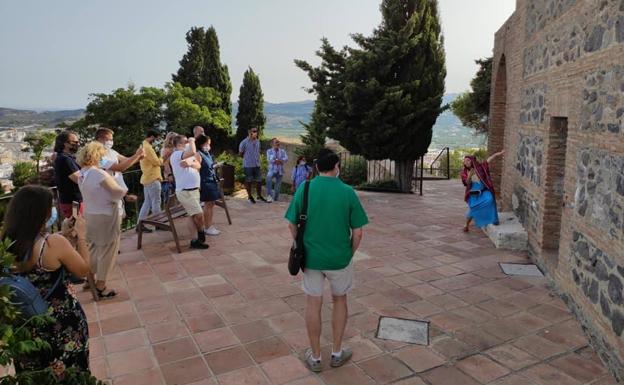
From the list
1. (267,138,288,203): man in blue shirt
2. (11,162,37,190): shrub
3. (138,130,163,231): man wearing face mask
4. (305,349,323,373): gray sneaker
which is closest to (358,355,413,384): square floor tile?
(305,349,323,373): gray sneaker

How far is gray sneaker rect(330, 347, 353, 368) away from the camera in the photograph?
Result: 3.49 m

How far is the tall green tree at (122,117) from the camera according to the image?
1916 centimetres

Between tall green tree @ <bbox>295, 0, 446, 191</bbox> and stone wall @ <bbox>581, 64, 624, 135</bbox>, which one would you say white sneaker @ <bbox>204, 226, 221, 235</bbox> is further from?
tall green tree @ <bbox>295, 0, 446, 191</bbox>

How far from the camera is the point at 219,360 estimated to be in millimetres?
3561

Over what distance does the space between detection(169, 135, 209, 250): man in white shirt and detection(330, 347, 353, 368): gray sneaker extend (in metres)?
3.44

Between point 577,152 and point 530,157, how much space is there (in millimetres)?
2180

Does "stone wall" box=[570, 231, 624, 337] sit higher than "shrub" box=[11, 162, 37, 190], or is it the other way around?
"stone wall" box=[570, 231, 624, 337]


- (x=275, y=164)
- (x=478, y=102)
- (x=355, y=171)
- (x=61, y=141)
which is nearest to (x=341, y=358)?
(x=61, y=141)

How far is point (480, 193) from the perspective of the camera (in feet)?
24.6

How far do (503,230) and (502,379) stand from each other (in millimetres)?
3920

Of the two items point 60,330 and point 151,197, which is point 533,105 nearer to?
point 151,197

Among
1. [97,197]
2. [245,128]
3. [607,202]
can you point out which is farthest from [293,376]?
[245,128]

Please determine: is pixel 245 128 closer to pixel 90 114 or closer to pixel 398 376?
pixel 90 114

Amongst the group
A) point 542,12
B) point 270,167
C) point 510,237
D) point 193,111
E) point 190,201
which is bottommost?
point 510,237
